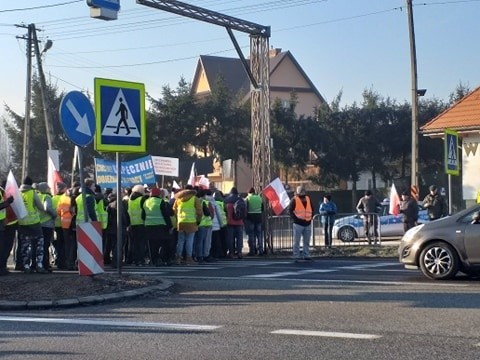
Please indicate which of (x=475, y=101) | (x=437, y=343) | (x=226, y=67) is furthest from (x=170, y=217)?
(x=226, y=67)

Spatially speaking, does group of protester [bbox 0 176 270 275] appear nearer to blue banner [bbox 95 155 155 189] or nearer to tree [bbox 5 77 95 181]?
blue banner [bbox 95 155 155 189]

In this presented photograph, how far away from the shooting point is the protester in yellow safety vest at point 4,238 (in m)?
15.1

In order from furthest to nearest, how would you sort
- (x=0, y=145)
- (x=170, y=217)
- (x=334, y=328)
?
(x=0, y=145) < (x=170, y=217) < (x=334, y=328)

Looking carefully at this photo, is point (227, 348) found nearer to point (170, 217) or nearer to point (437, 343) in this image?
point (437, 343)

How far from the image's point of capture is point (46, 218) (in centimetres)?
1728

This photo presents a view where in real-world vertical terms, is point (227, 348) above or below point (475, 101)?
below

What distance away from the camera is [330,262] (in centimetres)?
1952

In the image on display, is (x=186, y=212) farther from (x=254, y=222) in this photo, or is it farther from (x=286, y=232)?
(x=286, y=232)

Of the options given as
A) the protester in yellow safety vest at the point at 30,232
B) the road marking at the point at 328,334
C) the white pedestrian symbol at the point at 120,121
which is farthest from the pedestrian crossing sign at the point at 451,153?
the road marking at the point at 328,334

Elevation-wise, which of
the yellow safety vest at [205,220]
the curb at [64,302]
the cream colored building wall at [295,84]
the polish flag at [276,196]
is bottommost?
the curb at [64,302]

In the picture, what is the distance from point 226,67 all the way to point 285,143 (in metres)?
19.1

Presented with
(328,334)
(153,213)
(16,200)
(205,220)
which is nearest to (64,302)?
(328,334)

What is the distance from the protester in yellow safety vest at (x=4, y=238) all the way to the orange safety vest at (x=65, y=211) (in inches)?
71.1

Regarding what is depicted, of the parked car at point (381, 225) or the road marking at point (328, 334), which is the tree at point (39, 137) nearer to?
the parked car at point (381, 225)
